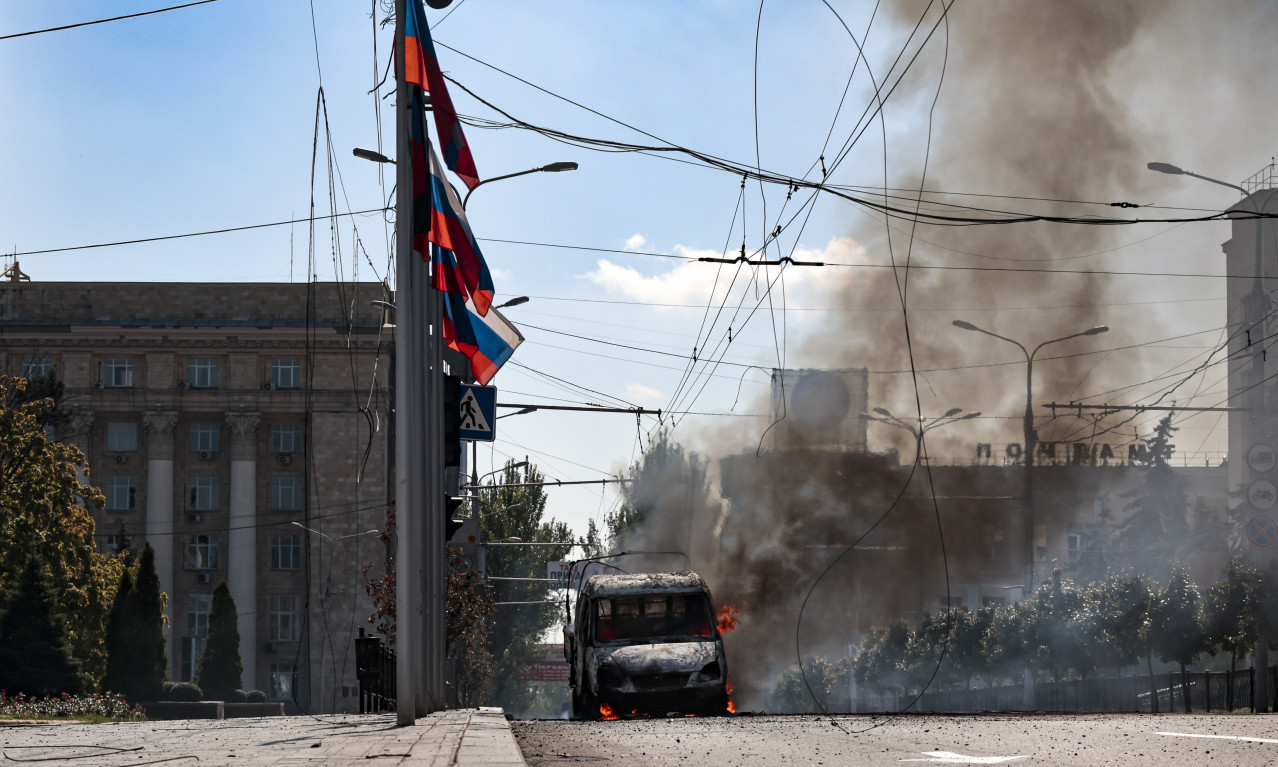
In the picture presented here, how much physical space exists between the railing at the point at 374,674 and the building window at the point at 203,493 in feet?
160

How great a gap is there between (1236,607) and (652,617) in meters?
14.6

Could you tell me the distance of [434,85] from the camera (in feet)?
38.3

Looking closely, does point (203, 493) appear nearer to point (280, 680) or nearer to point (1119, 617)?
point (280, 680)

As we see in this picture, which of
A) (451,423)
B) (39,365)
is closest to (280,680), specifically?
(39,365)

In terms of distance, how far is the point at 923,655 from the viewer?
147 ft

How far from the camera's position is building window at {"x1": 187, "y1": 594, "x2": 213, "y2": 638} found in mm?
59812

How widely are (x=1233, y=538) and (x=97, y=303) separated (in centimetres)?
4845

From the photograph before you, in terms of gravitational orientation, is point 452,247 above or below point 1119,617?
above

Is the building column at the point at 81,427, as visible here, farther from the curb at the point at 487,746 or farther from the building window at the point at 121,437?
the curb at the point at 487,746

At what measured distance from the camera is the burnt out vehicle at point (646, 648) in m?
18.1

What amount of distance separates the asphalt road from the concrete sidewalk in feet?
2.31

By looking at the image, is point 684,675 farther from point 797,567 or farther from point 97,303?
point 97,303

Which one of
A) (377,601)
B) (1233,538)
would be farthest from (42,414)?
(1233,538)

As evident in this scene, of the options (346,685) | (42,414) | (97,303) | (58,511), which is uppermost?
(97,303)
